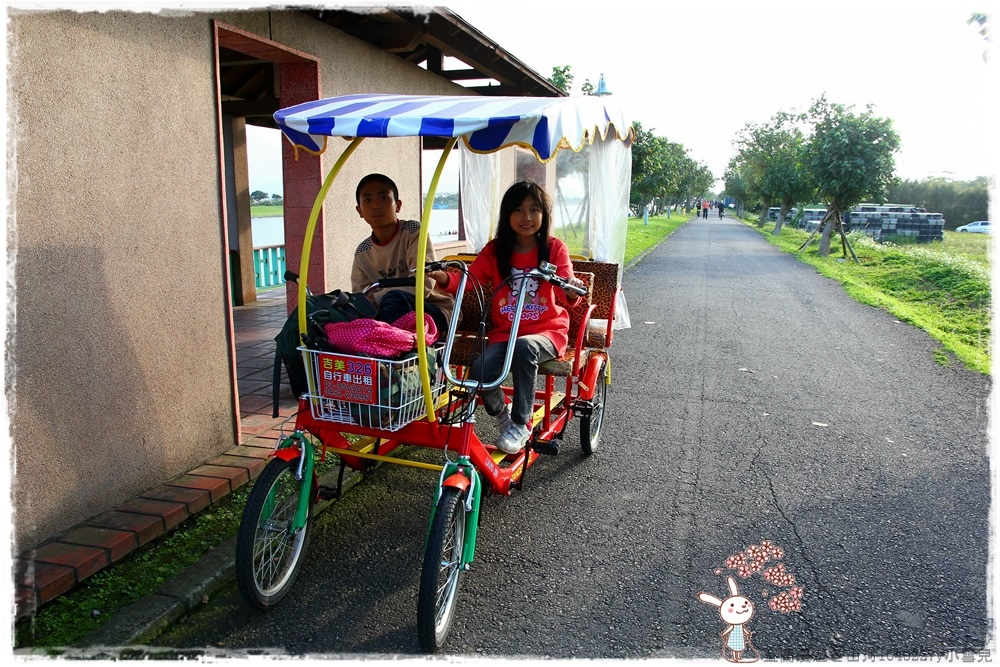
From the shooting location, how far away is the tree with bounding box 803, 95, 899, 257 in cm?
1981

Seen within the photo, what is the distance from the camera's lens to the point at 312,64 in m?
5.31

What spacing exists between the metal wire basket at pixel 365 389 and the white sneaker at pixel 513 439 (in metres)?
0.66

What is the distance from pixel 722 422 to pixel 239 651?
4080mm

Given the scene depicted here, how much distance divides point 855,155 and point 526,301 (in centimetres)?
1969

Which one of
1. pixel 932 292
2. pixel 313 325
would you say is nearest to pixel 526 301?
pixel 313 325

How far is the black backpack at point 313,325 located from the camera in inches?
117

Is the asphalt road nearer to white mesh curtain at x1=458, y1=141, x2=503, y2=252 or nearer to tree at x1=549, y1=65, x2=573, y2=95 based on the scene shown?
white mesh curtain at x1=458, y1=141, x2=503, y2=252

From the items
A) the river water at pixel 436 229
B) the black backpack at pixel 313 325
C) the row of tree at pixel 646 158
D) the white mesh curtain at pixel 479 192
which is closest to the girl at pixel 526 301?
the black backpack at pixel 313 325

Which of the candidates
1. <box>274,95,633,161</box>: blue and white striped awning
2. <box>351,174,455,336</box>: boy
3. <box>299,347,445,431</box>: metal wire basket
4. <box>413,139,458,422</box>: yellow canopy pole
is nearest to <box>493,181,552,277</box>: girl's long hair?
<box>351,174,455,336</box>: boy

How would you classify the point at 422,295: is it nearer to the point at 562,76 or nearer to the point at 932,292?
the point at 932,292

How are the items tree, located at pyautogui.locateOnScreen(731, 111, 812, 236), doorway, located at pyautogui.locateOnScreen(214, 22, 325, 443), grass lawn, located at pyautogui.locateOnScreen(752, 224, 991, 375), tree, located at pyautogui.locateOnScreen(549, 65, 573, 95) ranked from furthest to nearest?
1. tree, located at pyautogui.locateOnScreen(731, 111, 812, 236)
2. tree, located at pyautogui.locateOnScreen(549, 65, 573, 95)
3. grass lawn, located at pyautogui.locateOnScreen(752, 224, 991, 375)
4. doorway, located at pyautogui.locateOnScreen(214, 22, 325, 443)

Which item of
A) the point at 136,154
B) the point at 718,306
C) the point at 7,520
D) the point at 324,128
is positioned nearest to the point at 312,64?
the point at 136,154

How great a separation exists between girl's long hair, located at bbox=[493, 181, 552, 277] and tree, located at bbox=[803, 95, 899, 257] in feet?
63.0

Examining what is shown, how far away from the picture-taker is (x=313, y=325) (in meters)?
2.97
